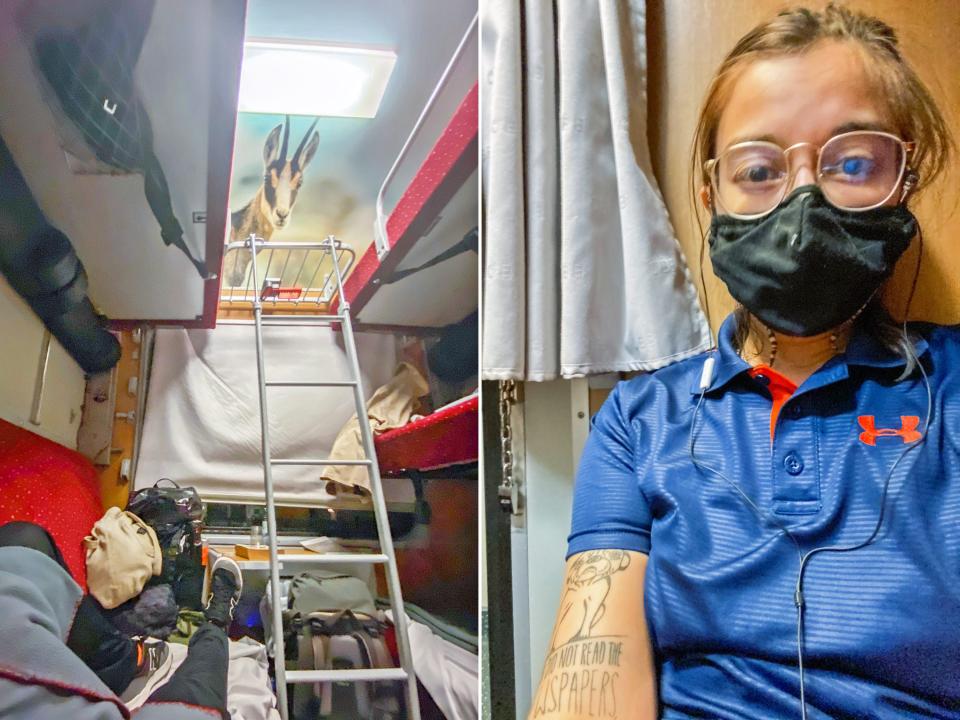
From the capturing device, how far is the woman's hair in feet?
2.96

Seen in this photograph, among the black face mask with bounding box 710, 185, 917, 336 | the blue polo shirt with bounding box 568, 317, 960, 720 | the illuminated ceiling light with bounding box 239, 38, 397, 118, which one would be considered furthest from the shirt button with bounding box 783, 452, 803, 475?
the illuminated ceiling light with bounding box 239, 38, 397, 118

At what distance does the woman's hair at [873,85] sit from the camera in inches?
35.5

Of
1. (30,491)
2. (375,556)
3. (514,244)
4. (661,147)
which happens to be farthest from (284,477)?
(661,147)

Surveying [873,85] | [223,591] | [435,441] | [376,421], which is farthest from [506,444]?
[873,85]

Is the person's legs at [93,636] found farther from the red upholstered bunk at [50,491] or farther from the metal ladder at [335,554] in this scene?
the metal ladder at [335,554]

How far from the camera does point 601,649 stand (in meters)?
0.88

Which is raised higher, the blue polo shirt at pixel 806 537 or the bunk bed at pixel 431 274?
the bunk bed at pixel 431 274

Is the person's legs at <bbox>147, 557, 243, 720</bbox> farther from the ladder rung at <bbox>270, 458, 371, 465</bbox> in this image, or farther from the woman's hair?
the woman's hair

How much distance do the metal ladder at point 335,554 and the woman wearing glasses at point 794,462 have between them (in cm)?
21

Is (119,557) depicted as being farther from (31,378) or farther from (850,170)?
(850,170)

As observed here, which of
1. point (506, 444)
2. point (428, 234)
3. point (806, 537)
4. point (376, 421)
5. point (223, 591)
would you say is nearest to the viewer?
point (806, 537)

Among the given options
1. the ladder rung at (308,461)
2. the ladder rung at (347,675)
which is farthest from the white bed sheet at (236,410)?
the ladder rung at (347,675)

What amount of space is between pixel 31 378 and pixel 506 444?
0.69 m

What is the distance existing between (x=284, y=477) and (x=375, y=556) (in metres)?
0.17
